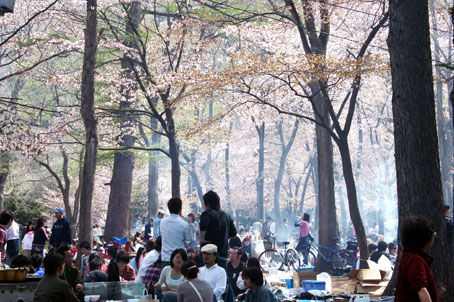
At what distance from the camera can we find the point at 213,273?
749 cm

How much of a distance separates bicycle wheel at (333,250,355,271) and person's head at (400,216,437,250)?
11.9m

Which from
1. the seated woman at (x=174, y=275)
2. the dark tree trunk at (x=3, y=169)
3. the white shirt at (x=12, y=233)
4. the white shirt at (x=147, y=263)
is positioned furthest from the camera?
the dark tree trunk at (x=3, y=169)

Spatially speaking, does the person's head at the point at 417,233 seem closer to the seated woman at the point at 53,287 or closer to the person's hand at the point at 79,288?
the seated woman at the point at 53,287

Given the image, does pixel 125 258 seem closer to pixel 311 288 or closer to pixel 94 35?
pixel 311 288

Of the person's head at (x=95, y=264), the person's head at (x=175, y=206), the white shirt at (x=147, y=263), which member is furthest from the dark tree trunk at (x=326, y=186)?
the person's head at (x=95, y=264)

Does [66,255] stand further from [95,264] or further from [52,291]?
[52,291]

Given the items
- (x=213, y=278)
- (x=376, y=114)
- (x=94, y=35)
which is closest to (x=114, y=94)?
(x=94, y=35)

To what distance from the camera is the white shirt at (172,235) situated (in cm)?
853

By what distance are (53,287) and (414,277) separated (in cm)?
358

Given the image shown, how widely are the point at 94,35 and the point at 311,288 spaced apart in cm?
665

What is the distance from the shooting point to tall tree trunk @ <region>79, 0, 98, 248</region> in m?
11.5

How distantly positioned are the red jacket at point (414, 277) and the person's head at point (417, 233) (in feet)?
0.18

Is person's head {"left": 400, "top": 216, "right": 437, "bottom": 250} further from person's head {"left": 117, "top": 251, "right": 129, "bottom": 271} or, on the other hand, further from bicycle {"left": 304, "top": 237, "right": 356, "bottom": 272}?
bicycle {"left": 304, "top": 237, "right": 356, "bottom": 272}

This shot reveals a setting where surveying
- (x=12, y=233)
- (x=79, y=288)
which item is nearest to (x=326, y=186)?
(x=12, y=233)
